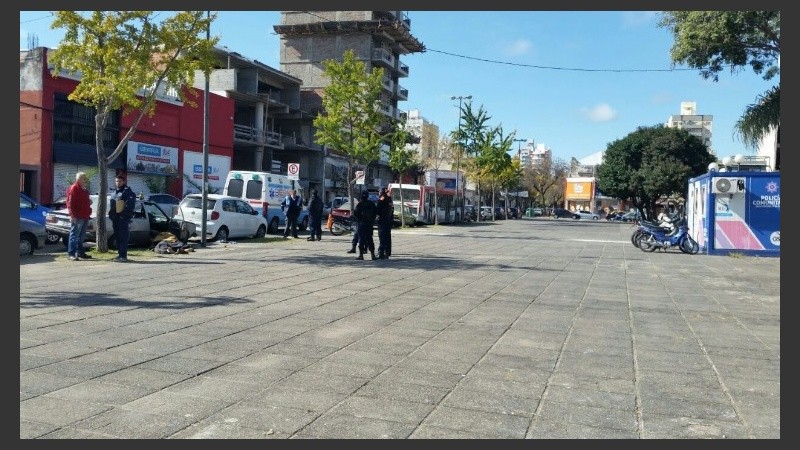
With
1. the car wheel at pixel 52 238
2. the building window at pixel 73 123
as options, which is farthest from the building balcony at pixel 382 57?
the car wheel at pixel 52 238

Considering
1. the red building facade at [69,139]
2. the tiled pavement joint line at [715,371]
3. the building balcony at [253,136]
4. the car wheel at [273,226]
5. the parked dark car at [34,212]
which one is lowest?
the tiled pavement joint line at [715,371]

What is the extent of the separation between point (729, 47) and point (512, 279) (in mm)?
8638

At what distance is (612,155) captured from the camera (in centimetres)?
6266

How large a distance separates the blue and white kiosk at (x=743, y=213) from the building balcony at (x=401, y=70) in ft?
186

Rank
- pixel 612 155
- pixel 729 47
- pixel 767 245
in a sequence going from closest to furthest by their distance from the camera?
pixel 729 47 → pixel 767 245 → pixel 612 155

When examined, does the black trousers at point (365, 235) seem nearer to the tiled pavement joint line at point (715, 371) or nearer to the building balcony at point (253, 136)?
the tiled pavement joint line at point (715, 371)

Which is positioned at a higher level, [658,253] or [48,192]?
[48,192]

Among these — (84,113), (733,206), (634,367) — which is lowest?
(634,367)

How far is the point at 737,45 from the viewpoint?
16.6 m

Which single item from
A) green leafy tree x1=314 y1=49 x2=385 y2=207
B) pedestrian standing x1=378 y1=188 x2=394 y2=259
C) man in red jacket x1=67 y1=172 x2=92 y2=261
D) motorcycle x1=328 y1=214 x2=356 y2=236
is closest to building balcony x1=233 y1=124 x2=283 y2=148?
green leafy tree x1=314 y1=49 x2=385 y2=207

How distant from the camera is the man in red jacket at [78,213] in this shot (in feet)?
45.2

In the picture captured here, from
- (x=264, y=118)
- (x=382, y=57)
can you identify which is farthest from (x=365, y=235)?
(x=382, y=57)

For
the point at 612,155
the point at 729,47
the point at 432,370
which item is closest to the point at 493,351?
the point at 432,370

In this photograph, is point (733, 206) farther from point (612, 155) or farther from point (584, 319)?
point (612, 155)
